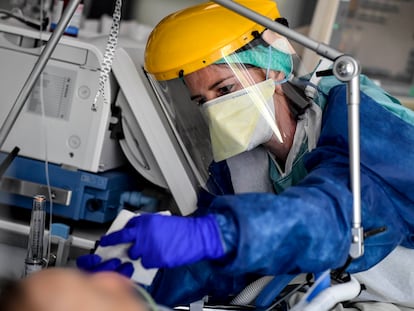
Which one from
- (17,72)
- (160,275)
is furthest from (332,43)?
(160,275)

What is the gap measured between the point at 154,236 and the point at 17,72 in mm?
912

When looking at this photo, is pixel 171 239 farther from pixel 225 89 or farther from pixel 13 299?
pixel 225 89

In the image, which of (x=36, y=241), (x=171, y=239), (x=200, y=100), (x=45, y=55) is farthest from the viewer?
(x=200, y=100)

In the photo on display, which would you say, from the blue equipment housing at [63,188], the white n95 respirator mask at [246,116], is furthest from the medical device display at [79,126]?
the white n95 respirator mask at [246,116]

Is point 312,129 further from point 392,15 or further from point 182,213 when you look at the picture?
point 392,15

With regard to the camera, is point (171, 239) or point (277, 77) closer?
point (171, 239)

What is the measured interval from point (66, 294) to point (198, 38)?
0.80 m

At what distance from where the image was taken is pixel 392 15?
384 centimetres

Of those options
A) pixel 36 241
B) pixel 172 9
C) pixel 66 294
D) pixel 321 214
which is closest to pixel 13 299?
pixel 66 294

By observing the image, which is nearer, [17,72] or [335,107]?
[335,107]

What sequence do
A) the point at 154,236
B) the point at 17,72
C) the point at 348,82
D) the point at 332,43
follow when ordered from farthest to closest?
1. the point at 332,43
2. the point at 17,72
3. the point at 348,82
4. the point at 154,236

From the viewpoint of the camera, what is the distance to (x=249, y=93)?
1.45 metres

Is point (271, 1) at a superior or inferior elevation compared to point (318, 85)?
superior

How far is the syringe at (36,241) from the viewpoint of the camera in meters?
1.38
